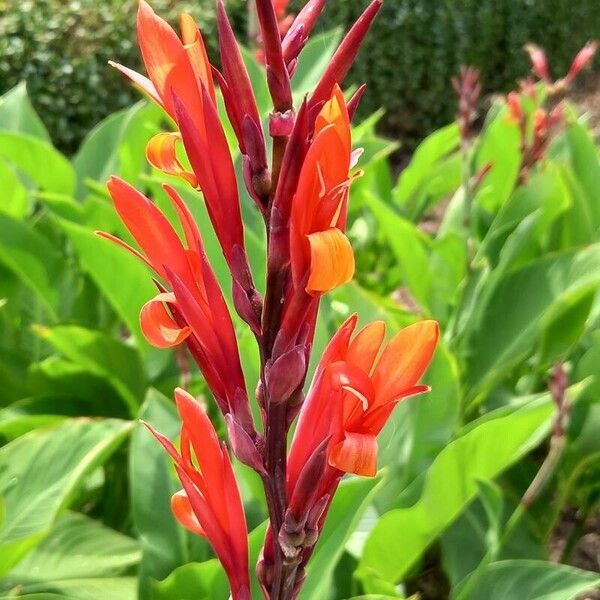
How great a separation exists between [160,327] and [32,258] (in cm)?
114

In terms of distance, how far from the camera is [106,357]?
57.6 inches

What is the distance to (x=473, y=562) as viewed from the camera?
1.24m

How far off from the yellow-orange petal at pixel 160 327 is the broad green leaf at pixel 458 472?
603mm

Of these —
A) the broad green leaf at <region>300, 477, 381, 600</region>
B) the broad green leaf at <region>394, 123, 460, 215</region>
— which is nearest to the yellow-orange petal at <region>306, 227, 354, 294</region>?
the broad green leaf at <region>300, 477, 381, 600</region>

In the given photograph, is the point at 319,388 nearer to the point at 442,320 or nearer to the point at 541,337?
the point at 541,337

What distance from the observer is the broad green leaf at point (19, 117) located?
1829 millimetres

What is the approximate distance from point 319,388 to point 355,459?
0.25 ft

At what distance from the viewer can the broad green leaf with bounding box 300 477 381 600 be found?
88cm

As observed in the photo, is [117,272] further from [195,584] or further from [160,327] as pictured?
[160,327]

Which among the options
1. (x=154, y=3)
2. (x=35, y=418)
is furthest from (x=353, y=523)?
(x=154, y=3)

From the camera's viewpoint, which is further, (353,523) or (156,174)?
(156,174)

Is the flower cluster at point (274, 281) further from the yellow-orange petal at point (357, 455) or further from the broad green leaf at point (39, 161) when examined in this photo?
the broad green leaf at point (39, 161)

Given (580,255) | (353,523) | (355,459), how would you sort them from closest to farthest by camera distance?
(355,459) → (353,523) → (580,255)

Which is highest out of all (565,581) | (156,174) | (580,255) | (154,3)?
(154,3)
